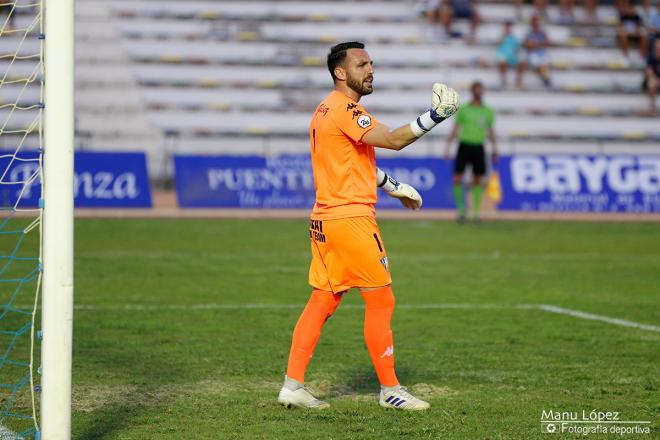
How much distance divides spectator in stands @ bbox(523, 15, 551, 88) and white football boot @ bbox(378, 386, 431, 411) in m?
24.3

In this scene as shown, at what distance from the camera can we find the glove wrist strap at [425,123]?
19.1ft

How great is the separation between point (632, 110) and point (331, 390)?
2455 centimetres

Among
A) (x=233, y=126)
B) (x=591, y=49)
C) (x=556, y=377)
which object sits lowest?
(x=556, y=377)

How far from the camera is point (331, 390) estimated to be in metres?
6.68

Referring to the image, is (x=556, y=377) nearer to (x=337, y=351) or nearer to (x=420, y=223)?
(x=337, y=351)

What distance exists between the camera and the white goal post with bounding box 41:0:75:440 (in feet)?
15.6

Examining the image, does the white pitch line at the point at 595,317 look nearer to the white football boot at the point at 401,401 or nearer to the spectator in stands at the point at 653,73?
the white football boot at the point at 401,401

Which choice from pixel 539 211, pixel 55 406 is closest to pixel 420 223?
pixel 539 211

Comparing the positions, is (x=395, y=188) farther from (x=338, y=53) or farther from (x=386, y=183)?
(x=338, y=53)

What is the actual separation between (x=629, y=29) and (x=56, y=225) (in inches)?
1138

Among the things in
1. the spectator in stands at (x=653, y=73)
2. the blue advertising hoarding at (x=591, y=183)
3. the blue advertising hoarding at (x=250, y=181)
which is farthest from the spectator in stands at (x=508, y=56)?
the blue advertising hoarding at (x=250, y=181)

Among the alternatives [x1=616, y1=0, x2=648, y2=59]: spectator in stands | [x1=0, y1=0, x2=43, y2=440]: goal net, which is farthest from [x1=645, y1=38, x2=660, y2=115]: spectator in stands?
[x1=0, y1=0, x2=43, y2=440]: goal net

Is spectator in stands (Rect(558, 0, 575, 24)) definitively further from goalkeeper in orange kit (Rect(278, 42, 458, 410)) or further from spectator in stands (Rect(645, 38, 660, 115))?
goalkeeper in orange kit (Rect(278, 42, 458, 410))

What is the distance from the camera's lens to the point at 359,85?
6223 millimetres
